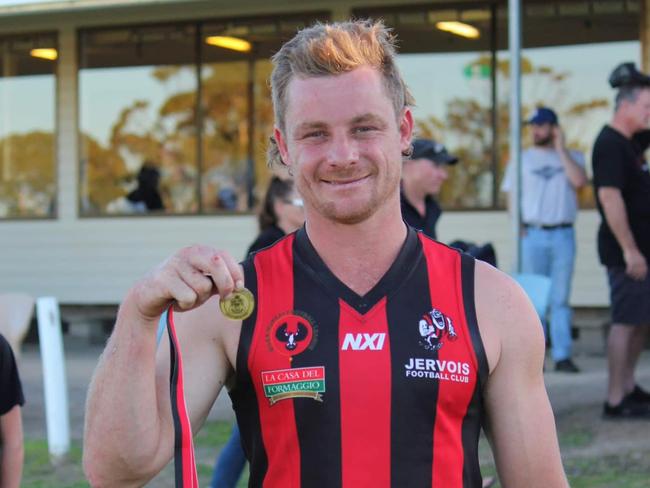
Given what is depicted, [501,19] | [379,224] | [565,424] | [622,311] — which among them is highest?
[501,19]

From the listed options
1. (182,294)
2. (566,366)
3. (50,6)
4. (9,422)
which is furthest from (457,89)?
(182,294)

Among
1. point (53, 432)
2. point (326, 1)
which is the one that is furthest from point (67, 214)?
point (53, 432)

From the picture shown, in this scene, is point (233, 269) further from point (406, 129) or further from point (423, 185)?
point (423, 185)

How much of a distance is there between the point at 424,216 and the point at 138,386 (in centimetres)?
424

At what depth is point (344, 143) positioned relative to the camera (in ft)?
7.91

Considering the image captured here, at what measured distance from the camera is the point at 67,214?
13672 mm

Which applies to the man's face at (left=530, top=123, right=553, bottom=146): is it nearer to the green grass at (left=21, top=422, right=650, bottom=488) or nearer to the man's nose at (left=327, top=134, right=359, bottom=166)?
the green grass at (left=21, top=422, right=650, bottom=488)

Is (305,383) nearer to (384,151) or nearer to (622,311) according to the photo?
(384,151)

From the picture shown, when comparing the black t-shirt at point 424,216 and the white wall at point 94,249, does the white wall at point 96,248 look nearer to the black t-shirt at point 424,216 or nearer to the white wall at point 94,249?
the white wall at point 94,249

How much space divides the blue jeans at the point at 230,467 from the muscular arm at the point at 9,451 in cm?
221

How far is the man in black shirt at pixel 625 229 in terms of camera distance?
24.7 feet

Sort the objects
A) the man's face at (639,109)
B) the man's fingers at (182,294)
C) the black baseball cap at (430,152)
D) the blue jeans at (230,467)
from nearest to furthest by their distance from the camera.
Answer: the man's fingers at (182,294) < the blue jeans at (230,467) < the black baseball cap at (430,152) < the man's face at (639,109)

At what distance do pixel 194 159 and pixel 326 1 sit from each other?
2401 millimetres

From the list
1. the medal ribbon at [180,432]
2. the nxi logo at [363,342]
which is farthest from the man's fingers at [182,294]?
the nxi logo at [363,342]
